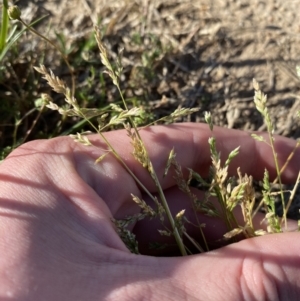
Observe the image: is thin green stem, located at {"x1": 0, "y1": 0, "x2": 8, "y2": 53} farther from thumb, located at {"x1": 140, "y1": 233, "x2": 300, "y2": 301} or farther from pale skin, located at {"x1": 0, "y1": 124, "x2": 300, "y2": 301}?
thumb, located at {"x1": 140, "y1": 233, "x2": 300, "y2": 301}

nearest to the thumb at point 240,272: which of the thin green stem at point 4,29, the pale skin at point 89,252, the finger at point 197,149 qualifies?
the pale skin at point 89,252

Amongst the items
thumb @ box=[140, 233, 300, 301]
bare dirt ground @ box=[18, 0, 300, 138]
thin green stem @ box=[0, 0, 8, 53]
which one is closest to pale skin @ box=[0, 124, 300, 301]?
thumb @ box=[140, 233, 300, 301]

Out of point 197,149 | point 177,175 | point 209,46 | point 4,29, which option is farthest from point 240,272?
point 209,46

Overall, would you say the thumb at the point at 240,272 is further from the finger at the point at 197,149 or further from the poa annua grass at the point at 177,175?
the finger at the point at 197,149

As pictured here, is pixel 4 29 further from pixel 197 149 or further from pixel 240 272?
pixel 240 272

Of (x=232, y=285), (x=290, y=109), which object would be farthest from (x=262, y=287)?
(x=290, y=109)
